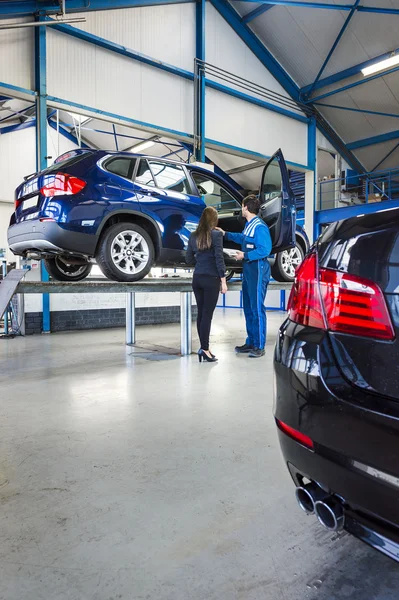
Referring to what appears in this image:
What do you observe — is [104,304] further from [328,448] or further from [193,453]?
[328,448]

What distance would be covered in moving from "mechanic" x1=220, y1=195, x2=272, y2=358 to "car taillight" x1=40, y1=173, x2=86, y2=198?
→ 5.43ft

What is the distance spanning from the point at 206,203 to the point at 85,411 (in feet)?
9.67

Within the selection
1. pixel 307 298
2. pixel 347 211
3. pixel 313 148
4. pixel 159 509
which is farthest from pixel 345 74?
pixel 159 509

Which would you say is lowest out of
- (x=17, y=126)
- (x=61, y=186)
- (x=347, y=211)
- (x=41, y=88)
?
(x=61, y=186)

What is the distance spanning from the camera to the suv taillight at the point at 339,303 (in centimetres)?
96

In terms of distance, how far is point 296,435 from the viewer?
3.53ft

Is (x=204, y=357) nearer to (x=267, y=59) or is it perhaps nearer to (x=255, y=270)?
(x=255, y=270)

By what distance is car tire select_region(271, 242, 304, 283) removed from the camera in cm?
565

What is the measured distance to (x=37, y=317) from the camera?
296 inches

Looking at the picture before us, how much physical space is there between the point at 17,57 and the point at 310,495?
8164mm

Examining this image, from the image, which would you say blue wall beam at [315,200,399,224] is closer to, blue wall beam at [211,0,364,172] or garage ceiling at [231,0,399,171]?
blue wall beam at [211,0,364,172]

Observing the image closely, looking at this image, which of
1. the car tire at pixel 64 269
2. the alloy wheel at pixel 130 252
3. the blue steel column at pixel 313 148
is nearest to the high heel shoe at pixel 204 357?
the alloy wheel at pixel 130 252

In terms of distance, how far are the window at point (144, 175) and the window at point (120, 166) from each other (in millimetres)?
111

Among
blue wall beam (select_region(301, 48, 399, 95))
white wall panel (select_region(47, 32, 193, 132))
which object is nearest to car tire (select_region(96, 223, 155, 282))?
white wall panel (select_region(47, 32, 193, 132))
